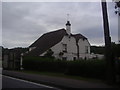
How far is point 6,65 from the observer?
34.6 meters

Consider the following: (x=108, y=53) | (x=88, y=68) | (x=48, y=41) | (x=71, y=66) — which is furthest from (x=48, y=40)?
(x=108, y=53)

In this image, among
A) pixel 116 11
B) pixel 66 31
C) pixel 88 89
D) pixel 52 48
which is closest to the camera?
pixel 88 89

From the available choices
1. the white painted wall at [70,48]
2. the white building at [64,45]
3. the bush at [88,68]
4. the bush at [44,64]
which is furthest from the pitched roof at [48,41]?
the bush at [88,68]

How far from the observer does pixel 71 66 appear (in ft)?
73.7

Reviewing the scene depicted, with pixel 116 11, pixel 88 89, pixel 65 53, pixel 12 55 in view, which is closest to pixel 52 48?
pixel 65 53

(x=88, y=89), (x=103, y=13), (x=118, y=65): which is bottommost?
(x=88, y=89)

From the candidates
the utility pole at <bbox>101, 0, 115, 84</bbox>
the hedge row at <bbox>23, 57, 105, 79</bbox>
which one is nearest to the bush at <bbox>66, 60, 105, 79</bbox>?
the hedge row at <bbox>23, 57, 105, 79</bbox>

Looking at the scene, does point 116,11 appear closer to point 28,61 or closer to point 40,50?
point 28,61

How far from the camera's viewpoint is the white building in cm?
4622

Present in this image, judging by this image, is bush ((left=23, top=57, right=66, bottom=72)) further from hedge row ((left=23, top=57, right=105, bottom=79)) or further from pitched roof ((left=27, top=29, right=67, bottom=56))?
pitched roof ((left=27, top=29, right=67, bottom=56))

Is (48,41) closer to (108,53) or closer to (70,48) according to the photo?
(70,48)

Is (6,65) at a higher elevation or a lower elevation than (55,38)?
lower

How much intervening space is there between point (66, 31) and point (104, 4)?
33988mm

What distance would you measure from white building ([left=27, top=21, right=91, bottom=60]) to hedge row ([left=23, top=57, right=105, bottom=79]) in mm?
13457
